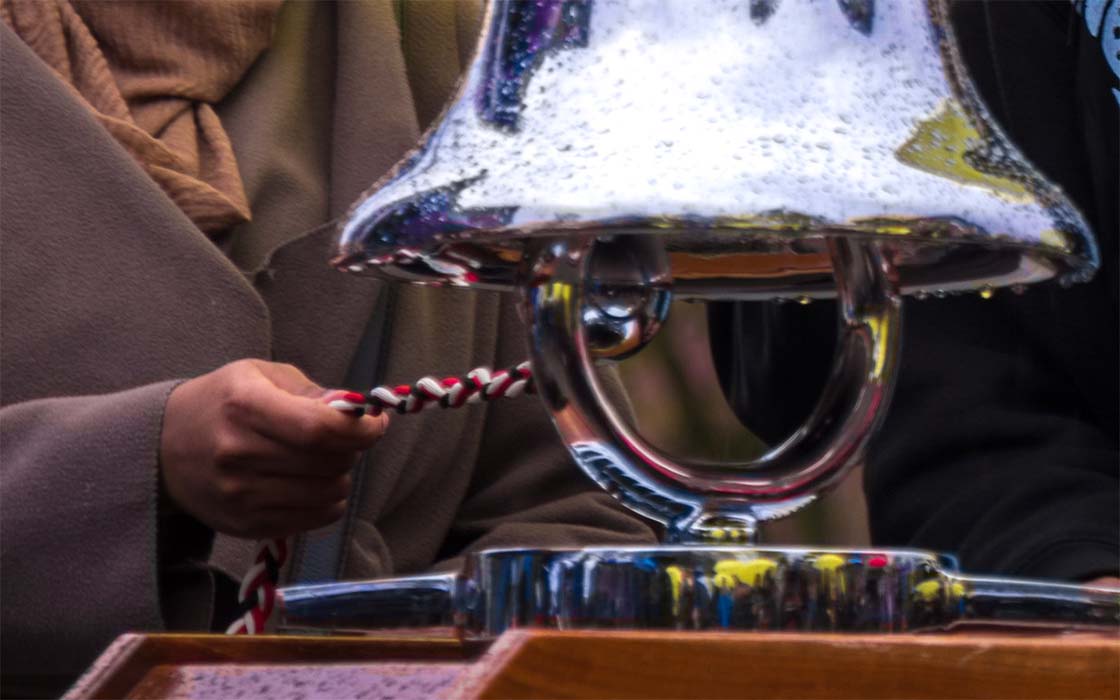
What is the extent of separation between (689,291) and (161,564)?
1.32ft

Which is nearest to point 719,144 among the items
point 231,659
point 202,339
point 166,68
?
point 231,659

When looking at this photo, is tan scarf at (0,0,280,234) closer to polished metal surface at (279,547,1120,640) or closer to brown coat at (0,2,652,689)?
brown coat at (0,2,652,689)

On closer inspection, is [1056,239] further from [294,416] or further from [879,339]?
[294,416]

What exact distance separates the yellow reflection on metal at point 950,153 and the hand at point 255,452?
13.2 inches

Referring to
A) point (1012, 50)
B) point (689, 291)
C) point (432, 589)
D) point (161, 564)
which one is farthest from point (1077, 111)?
point (432, 589)

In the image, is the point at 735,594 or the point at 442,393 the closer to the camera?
the point at 735,594

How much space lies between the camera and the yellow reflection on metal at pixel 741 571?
535mm

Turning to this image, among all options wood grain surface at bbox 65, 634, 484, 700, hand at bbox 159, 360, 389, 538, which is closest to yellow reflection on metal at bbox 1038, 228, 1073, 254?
wood grain surface at bbox 65, 634, 484, 700

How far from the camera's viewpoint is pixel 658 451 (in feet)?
2.00

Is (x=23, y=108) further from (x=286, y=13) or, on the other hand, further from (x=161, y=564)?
(x=161, y=564)

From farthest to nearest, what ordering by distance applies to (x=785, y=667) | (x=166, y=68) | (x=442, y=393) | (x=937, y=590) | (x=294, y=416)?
(x=166, y=68) → (x=294, y=416) → (x=442, y=393) → (x=937, y=590) → (x=785, y=667)

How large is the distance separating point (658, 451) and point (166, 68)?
0.81 m

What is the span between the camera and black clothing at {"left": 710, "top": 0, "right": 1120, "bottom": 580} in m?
1.17

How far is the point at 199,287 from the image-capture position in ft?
3.81
